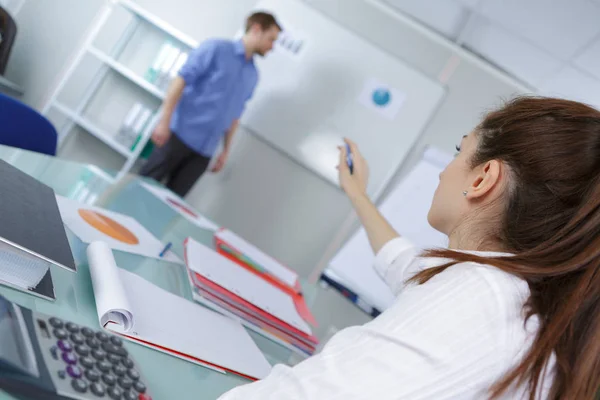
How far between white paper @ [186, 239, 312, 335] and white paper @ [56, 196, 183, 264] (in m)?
0.07

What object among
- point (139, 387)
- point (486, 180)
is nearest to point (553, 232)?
point (486, 180)

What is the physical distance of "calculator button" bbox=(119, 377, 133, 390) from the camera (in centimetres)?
60

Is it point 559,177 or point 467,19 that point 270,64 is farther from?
point 559,177

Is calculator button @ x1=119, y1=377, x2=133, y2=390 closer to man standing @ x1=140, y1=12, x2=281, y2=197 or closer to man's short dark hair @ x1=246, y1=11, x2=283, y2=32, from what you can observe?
man standing @ x1=140, y1=12, x2=281, y2=197

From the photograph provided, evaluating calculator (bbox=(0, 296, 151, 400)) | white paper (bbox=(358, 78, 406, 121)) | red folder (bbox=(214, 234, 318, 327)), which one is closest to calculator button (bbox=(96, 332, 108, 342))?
calculator (bbox=(0, 296, 151, 400))

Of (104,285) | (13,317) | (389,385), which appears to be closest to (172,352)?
(104,285)

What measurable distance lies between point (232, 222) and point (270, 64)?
1.05m

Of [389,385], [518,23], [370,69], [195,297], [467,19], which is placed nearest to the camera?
[389,385]

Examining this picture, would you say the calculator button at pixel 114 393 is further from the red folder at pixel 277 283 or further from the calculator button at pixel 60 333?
the red folder at pixel 277 283

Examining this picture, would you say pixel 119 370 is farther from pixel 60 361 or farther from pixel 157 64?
pixel 157 64

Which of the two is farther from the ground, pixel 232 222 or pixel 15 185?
pixel 15 185

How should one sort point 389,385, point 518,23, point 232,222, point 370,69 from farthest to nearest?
point 232,222 → point 370,69 → point 518,23 → point 389,385

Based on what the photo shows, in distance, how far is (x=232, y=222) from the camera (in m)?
3.42

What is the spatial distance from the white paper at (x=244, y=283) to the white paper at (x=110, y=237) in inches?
2.7
